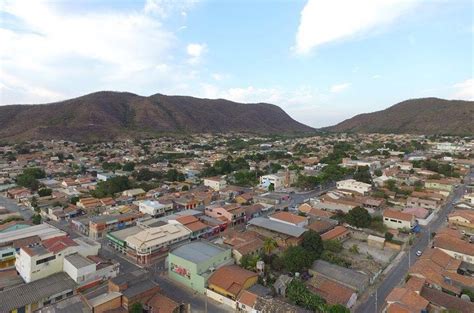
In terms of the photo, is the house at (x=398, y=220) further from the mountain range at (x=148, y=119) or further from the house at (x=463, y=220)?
the mountain range at (x=148, y=119)

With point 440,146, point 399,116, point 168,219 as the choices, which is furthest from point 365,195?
point 399,116

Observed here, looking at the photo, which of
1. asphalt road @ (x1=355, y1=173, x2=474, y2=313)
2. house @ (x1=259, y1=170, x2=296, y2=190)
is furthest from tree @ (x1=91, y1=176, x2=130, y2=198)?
asphalt road @ (x1=355, y1=173, x2=474, y2=313)

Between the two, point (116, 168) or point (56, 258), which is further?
point (116, 168)

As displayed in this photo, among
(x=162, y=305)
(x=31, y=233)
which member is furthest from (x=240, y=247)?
(x=31, y=233)

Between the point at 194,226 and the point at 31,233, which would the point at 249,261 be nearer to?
the point at 194,226

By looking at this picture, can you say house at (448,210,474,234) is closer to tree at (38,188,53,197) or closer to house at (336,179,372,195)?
house at (336,179,372,195)

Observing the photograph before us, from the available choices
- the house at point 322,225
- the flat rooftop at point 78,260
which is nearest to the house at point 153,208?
the flat rooftop at point 78,260

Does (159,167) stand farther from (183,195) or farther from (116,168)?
(183,195)
